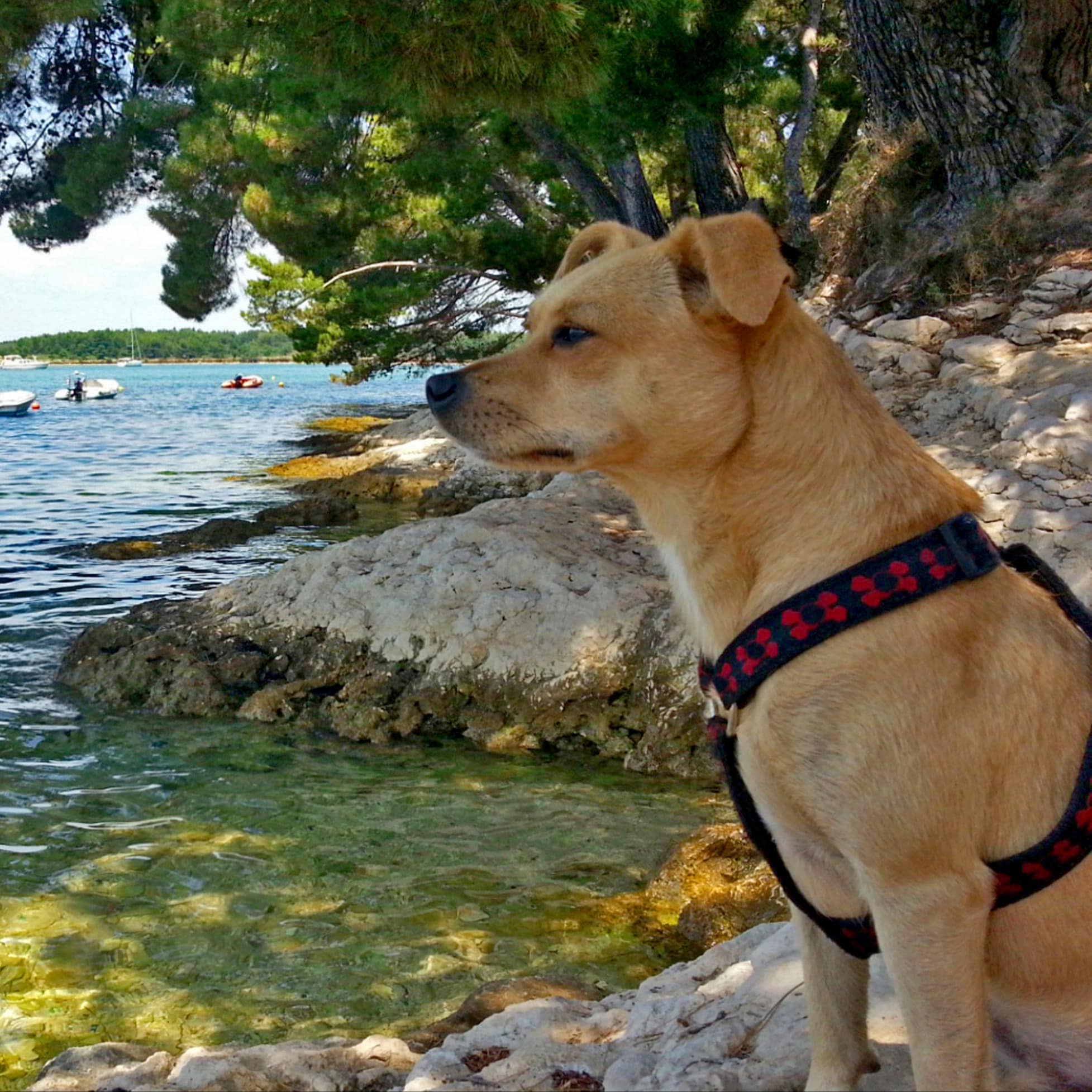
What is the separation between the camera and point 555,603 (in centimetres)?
956

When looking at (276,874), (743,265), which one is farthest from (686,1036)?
(276,874)

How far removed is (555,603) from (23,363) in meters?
182

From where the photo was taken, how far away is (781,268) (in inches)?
111

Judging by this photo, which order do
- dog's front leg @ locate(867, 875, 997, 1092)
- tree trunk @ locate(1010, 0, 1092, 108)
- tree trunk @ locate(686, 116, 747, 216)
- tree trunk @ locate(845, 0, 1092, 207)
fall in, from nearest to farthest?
dog's front leg @ locate(867, 875, 997, 1092)
tree trunk @ locate(1010, 0, 1092, 108)
tree trunk @ locate(845, 0, 1092, 207)
tree trunk @ locate(686, 116, 747, 216)

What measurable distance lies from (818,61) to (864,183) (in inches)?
215

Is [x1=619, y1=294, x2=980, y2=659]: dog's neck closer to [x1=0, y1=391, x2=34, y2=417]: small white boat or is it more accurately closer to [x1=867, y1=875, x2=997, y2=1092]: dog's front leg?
[x1=867, y1=875, x2=997, y2=1092]: dog's front leg

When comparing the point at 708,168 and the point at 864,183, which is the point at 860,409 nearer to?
the point at 864,183

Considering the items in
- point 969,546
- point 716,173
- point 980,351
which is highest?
point 716,173

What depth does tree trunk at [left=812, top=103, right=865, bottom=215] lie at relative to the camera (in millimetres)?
18312

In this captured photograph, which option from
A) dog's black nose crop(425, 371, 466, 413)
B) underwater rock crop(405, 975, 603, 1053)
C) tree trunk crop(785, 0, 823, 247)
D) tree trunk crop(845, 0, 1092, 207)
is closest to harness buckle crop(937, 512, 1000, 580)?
dog's black nose crop(425, 371, 466, 413)

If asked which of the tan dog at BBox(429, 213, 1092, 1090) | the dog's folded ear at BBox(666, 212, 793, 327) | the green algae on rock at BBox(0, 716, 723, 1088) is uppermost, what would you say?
the dog's folded ear at BBox(666, 212, 793, 327)

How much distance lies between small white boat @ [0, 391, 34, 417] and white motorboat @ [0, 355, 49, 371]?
115 metres

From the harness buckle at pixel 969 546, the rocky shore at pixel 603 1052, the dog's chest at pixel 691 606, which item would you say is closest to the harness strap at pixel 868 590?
the harness buckle at pixel 969 546

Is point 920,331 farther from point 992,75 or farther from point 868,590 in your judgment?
point 868,590
